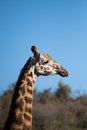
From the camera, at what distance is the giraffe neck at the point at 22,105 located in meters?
7.37

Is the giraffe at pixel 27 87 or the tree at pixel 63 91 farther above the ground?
the tree at pixel 63 91

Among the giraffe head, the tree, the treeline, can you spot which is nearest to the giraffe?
Result: the giraffe head

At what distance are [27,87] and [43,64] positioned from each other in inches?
30.6

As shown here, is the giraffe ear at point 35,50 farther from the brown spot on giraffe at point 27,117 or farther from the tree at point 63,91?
the tree at point 63,91

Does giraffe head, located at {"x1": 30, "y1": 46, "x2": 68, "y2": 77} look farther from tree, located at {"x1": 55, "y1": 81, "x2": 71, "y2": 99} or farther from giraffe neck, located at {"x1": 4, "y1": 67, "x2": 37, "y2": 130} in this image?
tree, located at {"x1": 55, "y1": 81, "x2": 71, "y2": 99}

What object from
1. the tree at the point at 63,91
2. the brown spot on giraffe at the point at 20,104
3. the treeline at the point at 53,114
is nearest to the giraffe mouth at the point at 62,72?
the brown spot on giraffe at the point at 20,104

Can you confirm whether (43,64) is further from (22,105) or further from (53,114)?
(53,114)

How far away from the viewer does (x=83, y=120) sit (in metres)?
24.0

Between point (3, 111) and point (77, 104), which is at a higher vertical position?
point (77, 104)

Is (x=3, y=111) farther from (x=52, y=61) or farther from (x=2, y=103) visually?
(x=52, y=61)

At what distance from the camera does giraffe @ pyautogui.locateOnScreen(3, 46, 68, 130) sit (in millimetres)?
7422

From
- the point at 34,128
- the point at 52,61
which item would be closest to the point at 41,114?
the point at 34,128

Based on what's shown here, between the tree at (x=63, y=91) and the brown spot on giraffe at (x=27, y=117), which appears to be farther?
the tree at (x=63, y=91)

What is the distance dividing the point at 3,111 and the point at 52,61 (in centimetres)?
1339
